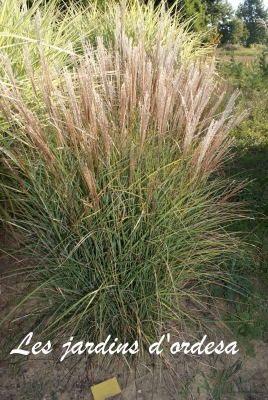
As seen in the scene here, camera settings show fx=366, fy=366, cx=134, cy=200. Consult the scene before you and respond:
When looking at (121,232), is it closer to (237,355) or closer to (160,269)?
(160,269)

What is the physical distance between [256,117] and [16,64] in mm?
3275

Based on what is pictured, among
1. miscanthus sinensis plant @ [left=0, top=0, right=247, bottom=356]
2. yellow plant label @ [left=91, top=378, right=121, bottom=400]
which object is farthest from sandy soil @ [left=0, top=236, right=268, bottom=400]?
miscanthus sinensis plant @ [left=0, top=0, right=247, bottom=356]

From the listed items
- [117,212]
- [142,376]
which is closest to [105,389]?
[142,376]

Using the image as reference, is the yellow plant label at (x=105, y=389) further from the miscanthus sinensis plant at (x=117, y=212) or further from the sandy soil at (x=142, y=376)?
the miscanthus sinensis plant at (x=117, y=212)

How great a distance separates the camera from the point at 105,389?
180 centimetres

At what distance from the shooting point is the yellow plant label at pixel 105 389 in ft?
5.81

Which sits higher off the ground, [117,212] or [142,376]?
[117,212]

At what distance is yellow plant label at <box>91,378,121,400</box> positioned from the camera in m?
1.77

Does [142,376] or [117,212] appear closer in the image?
[117,212]

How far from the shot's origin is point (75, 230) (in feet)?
5.69

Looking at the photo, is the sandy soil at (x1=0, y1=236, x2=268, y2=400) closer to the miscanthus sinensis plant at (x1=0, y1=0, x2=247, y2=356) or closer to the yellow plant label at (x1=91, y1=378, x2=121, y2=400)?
the yellow plant label at (x1=91, y1=378, x2=121, y2=400)

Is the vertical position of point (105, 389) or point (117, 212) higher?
point (117, 212)

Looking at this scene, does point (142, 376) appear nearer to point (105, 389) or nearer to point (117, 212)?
point (105, 389)

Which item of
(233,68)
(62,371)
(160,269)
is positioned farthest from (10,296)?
(233,68)
